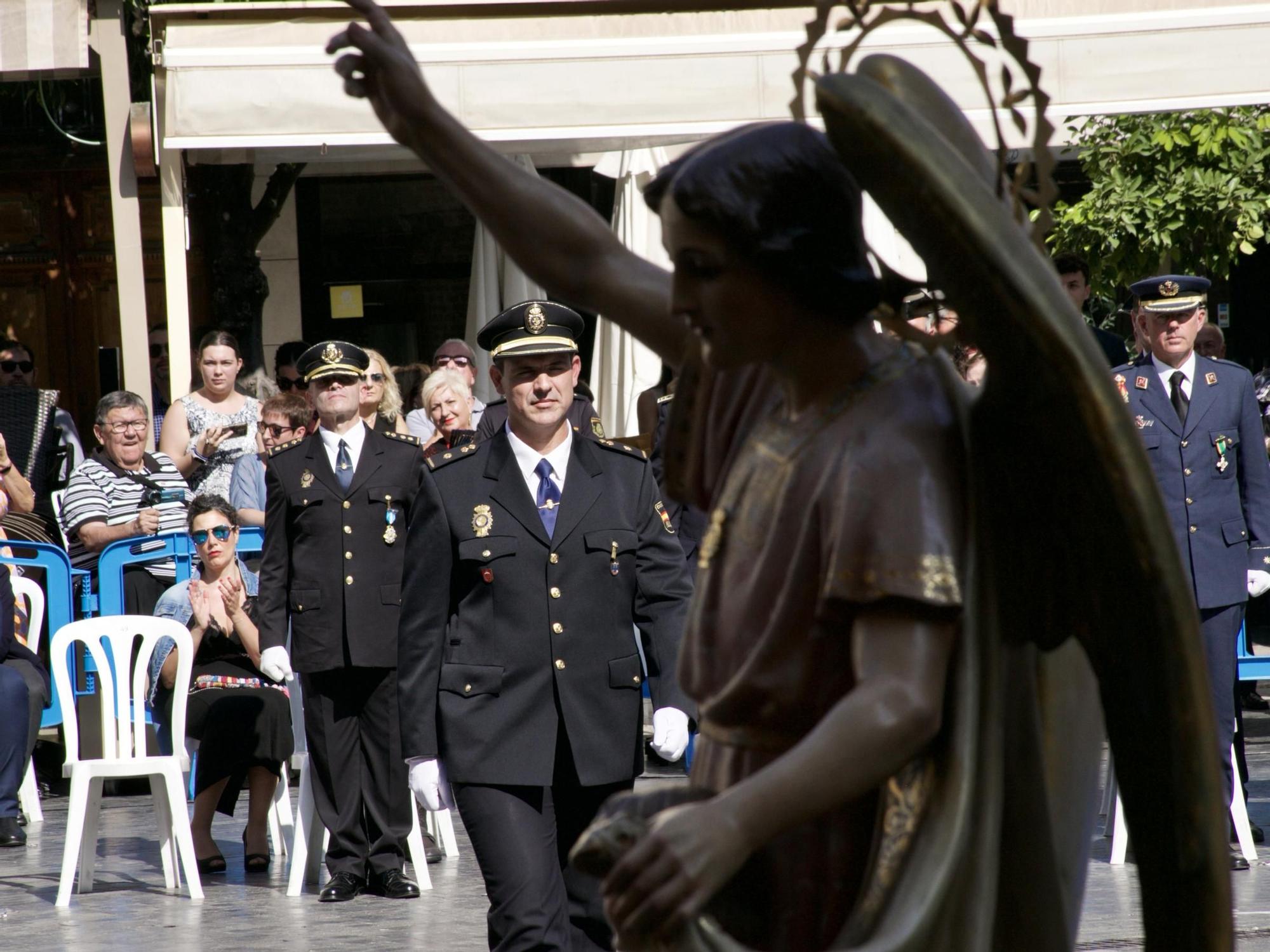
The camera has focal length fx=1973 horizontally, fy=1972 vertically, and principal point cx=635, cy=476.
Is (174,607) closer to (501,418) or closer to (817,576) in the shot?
(501,418)

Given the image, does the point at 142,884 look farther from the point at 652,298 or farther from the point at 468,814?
the point at 652,298

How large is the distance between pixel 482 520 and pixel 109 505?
16.4 ft

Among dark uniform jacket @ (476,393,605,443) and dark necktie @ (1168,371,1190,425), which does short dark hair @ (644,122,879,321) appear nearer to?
dark necktie @ (1168,371,1190,425)

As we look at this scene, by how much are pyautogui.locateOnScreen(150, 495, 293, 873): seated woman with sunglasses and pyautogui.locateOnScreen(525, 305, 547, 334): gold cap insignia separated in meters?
3.16

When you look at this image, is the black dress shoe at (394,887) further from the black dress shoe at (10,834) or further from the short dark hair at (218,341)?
the short dark hair at (218,341)

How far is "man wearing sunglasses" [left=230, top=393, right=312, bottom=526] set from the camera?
10.1 metres

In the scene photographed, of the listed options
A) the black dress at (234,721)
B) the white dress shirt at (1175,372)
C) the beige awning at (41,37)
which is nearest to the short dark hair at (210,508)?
the black dress at (234,721)

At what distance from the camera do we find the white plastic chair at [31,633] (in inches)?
379

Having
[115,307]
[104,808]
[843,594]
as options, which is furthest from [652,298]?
[115,307]

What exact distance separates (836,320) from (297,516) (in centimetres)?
663

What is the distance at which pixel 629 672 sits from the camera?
5.68m

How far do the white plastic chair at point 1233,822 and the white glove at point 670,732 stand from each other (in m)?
2.18

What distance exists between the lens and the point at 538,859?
5.08m

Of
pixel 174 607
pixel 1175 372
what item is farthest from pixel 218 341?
pixel 1175 372
